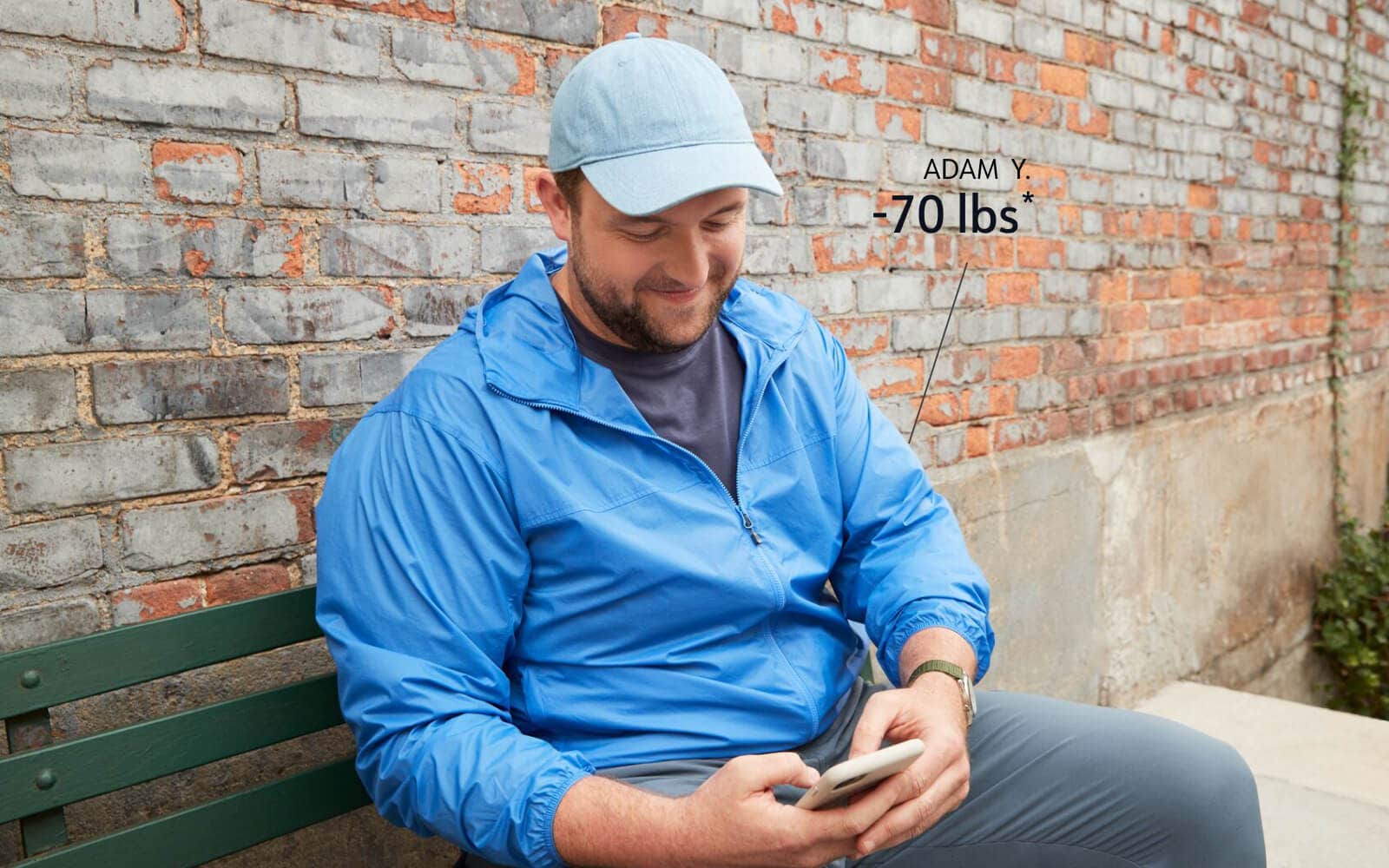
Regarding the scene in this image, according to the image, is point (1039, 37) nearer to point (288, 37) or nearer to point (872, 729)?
point (288, 37)

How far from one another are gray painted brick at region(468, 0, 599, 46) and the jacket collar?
20.7 inches

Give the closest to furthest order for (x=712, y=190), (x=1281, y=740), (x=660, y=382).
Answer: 1. (x=712, y=190)
2. (x=660, y=382)
3. (x=1281, y=740)

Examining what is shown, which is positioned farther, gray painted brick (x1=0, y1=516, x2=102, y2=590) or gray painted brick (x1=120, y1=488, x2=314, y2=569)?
gray painted brick (x1=120, y1=488, x2=314, y2=569)

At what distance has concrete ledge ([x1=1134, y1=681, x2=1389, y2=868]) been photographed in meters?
2.87

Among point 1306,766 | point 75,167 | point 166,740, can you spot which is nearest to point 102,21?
point 75,167

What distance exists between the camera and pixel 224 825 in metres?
1.64

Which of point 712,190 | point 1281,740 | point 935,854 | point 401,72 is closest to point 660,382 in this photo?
point 712,190

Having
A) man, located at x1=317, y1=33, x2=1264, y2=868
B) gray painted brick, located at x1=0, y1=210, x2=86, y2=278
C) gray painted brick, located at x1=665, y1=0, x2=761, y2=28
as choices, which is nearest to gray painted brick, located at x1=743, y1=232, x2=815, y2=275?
gray painted brick, located at x1=665, y1=0, x2=761, y2=28

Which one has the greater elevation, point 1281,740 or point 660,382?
point 660,382

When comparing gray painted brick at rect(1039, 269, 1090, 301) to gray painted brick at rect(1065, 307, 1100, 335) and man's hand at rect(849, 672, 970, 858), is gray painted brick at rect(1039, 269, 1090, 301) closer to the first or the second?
gray painted brick at rect(1065, 307, 1100, 335)

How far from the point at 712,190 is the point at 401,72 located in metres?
0.71

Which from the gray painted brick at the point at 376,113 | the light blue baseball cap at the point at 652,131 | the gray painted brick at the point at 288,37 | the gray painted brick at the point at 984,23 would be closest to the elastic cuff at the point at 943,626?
the light blue baseball cap at the point at 652,131

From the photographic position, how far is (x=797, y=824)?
1.35 m

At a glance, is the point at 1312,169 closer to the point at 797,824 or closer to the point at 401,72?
the point at 401,72
